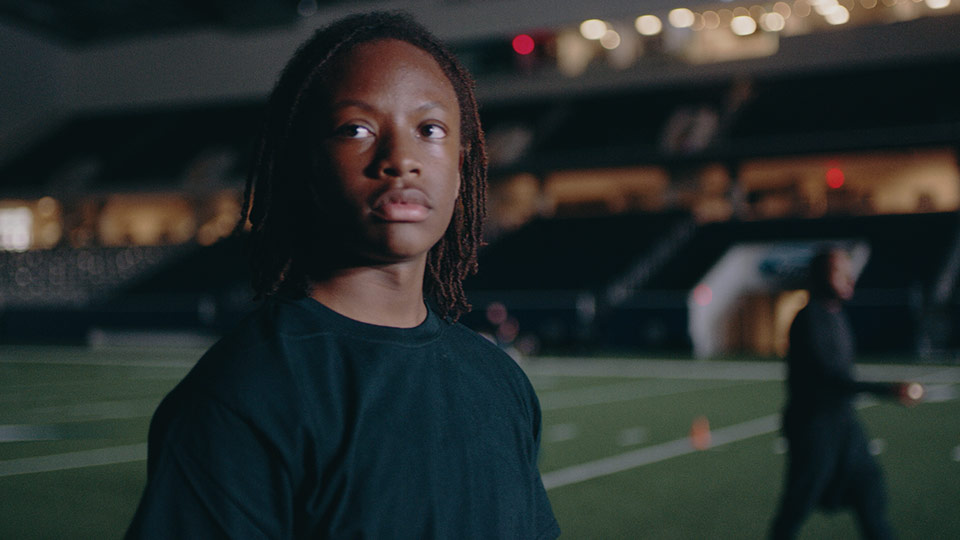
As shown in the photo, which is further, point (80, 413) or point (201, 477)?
point (80, 413)

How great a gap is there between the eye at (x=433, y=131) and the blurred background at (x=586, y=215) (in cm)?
580

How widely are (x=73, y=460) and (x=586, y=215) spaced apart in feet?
79.6

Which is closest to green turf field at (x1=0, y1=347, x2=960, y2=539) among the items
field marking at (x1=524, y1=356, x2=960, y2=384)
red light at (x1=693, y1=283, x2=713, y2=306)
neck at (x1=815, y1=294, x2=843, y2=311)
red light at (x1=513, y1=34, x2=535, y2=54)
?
field marking at (x1=524, y1=356, x2=960, y2=384)

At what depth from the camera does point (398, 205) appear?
4.77 feet

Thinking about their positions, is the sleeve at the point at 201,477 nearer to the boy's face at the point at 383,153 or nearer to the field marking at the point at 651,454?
the boy's face at the point at 383,153

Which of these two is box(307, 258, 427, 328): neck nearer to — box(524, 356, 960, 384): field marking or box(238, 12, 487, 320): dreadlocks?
box(238, 12, 487, 320): dreadlocks

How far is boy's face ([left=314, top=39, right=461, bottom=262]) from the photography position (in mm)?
1449

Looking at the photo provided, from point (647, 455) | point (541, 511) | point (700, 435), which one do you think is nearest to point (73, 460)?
point (647, 455)

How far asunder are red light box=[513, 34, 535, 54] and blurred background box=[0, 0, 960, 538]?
35 centimetres

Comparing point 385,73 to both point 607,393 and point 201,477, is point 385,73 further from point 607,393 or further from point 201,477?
point 607,393

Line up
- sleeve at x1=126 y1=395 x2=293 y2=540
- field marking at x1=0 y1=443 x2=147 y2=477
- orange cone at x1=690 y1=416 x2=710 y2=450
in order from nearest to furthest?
sleeve at x1=126 y1=395 x2=293 y2=540 → field marking at x1=0 y1=443 x2=147 y2=477 → orange cone at x1=690 y1=416 x2=710 y2=450

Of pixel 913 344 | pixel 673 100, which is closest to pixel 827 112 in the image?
pixel 673 100

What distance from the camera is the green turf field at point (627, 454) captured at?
23.8 feet

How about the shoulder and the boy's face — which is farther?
the boy's face
